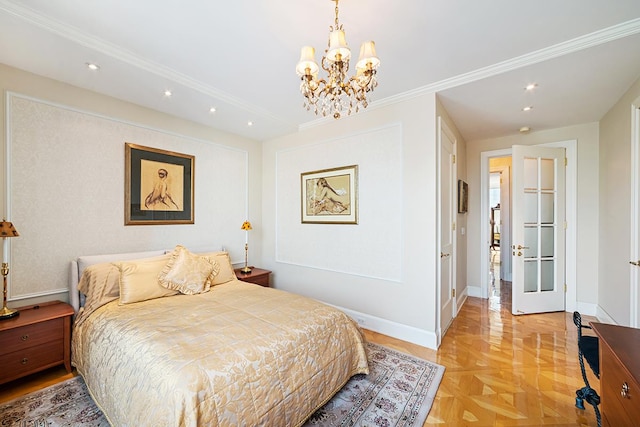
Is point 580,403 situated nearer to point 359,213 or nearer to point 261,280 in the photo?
point 359,213

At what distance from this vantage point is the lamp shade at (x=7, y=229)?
201cm

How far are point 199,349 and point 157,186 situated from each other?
236cm

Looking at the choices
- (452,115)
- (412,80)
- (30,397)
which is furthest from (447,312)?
(30,397)

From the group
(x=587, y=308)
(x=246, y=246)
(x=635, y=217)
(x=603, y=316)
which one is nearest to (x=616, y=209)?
(x=635, y=217)

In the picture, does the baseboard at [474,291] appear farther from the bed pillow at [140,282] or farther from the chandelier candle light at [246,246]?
the bed pillow at [140,282]

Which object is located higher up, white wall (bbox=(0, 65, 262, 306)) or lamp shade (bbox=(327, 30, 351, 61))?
lamp shade (bbox=(327, 30, 351, 61))

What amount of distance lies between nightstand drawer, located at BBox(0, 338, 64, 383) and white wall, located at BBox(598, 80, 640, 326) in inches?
204

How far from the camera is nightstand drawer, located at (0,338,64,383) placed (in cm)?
192

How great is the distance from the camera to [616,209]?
2863 millimetres

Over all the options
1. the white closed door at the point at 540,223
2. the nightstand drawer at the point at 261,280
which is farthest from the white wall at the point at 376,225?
the white closed door at the point at 540,223

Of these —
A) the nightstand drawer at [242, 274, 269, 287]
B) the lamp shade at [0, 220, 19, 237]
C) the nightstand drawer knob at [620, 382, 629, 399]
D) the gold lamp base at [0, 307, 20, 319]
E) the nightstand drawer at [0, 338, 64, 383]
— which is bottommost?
the nightstand drawer at [0, 338, 64, 383]

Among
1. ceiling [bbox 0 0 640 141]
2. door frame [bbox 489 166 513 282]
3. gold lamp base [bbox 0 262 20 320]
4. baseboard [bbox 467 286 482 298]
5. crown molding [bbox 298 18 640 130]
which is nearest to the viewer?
ceiling [bbox 0 0 640 141]

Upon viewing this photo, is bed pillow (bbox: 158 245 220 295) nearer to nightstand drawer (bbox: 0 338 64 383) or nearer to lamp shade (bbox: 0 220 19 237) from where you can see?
nightstand drawer (bbox: 0 338 64 383)

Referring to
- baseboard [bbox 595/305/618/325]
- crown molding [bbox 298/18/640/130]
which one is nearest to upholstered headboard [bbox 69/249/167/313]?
crown molding [bbox 298/18/640/130]
